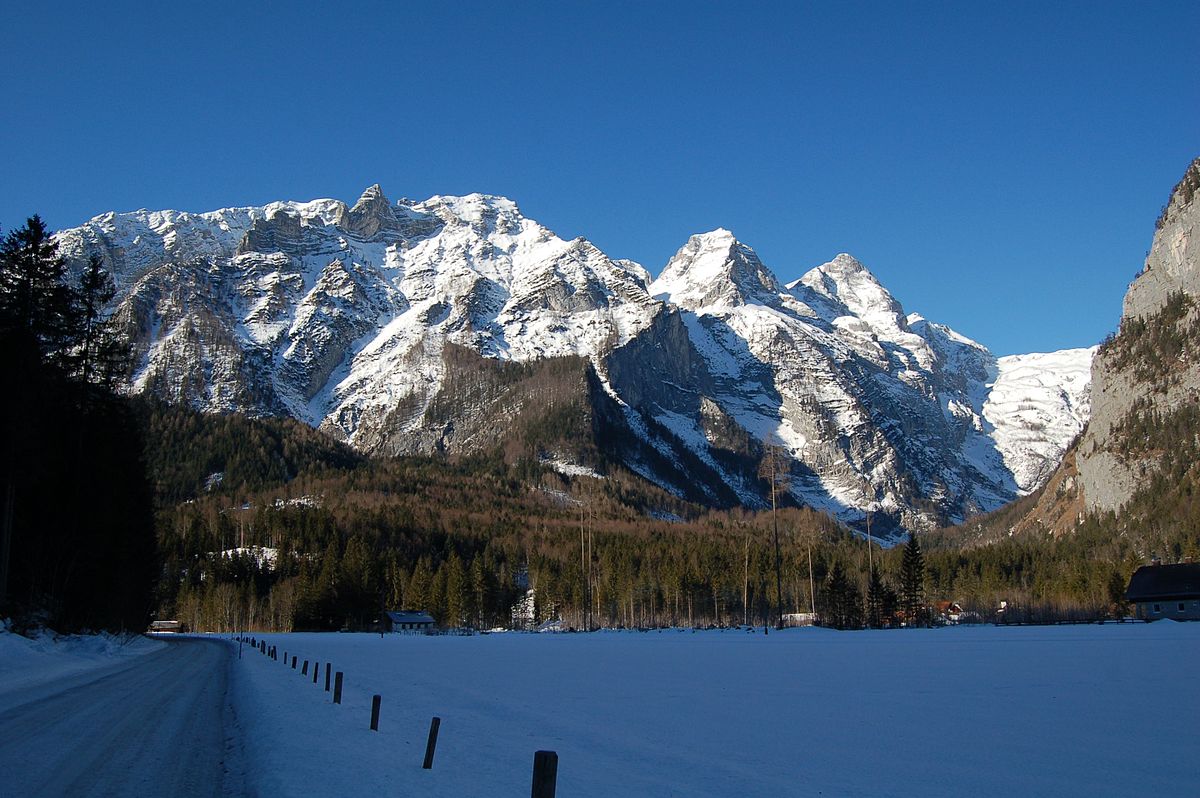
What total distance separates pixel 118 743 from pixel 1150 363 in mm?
205752

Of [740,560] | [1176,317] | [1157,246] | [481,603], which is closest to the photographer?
[481,603]

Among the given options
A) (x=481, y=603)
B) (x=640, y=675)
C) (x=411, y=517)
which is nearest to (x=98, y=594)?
(x=640, y=675)

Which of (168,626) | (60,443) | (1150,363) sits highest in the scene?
(1150,363)

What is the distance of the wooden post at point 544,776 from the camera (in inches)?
315

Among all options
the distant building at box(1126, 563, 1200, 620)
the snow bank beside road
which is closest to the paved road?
the snow bank beside road

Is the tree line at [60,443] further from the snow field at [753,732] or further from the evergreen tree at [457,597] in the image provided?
the evergreen tree at [457,597]

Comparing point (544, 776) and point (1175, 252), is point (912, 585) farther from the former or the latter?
point (1175, 252)

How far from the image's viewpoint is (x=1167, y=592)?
90.8 m

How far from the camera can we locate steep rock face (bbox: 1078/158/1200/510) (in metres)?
169

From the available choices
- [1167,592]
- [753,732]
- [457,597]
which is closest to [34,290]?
[753,732]

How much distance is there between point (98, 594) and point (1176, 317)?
200 m

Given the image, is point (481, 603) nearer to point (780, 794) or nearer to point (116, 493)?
point (116, 493)

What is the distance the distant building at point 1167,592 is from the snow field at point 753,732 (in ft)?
226

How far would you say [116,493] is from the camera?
49156 millimetres
